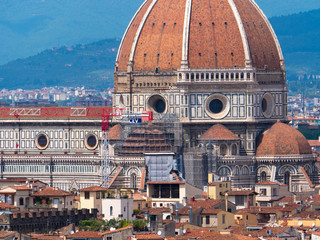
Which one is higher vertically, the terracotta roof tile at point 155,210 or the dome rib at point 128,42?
the dome rib at point 128,42

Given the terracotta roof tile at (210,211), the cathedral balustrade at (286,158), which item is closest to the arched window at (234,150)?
the cathedral balustrade at (286,158)

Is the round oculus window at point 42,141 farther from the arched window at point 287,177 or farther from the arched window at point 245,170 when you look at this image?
the arched window at point 287,177

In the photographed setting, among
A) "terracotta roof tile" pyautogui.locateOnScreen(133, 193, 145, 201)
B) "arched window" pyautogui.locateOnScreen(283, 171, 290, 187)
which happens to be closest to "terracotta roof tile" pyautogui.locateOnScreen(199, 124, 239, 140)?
"arched window" pyautogui.locateOnScreen(283, 171, 290, 187)

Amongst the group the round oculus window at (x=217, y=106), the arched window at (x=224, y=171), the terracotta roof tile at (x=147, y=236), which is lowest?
the terracotta roof tile at (x=147, y=236)

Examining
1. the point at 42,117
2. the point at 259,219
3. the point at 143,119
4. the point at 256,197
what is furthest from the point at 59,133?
the point at 259,219

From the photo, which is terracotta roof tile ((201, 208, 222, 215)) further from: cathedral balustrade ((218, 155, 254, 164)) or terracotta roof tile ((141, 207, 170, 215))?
cathedral balustrade ((218, 155, 254, 164))

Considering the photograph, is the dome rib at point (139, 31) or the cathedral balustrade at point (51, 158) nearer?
the dome rib at point (139, 31)
